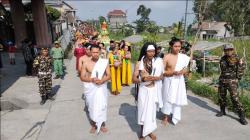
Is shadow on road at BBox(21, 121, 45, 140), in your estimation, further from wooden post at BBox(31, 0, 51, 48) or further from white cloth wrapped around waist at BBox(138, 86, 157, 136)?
wooden post at BBox(31, 0, 51, 48)

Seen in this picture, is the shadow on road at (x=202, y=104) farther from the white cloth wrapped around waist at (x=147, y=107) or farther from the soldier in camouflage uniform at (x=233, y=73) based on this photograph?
the white cloth wrapped around waist at (x=147, y=107)

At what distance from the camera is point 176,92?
20.6ft

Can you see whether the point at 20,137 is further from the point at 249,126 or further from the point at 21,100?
the point at 249,126

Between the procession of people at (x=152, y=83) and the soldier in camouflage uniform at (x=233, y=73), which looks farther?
the soldier in camouflage uniform at (x=233, y=73)

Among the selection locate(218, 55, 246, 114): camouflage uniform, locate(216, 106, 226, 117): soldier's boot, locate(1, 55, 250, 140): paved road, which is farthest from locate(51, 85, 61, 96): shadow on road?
locate(218, 55, 246, 114): camouflage uniform

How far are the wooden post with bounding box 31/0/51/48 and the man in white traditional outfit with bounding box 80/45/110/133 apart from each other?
15.4 m

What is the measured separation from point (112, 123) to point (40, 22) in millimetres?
15956

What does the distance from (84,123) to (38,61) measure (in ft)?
8.55

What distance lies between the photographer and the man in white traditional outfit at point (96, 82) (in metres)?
5.79

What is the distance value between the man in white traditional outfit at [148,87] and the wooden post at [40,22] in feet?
53.2

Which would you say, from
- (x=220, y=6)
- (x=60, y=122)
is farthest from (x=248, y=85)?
(x=220, y=6)

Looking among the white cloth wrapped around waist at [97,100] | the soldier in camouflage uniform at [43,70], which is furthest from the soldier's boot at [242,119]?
the soldier in camouflage uniform at [43,70]

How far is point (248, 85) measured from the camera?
388 inches

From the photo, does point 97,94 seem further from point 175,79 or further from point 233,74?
point 233,74
